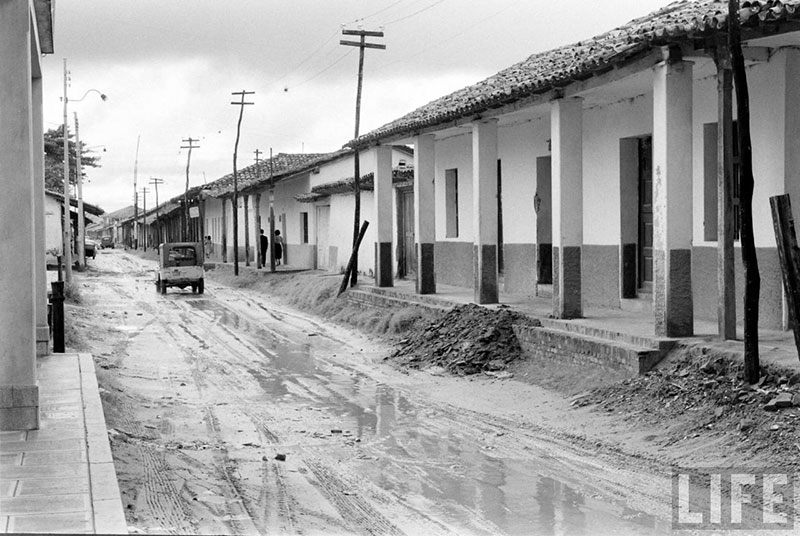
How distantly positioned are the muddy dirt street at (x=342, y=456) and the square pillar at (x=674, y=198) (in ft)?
6.10

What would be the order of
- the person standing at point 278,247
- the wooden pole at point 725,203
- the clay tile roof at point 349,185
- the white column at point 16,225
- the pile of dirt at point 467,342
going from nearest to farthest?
the white column at point 16,225 → the wooden pole at point 725,203 → the pile of dirt at point 467,342 → the clay tile roof at point 349,185 → the person standing at point 278,247

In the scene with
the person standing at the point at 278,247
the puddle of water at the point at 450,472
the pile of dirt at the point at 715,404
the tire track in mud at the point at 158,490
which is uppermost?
the person standing at the point at 278,247

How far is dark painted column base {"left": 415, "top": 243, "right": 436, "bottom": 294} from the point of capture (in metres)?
19.1

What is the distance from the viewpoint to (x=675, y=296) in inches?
420

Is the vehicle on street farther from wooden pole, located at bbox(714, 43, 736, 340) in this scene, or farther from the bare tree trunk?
the bare tree trunk

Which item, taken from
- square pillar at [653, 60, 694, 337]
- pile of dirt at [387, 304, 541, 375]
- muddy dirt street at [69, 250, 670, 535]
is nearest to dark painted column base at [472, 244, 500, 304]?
pile of dirt at [387, 304, 541, 375]

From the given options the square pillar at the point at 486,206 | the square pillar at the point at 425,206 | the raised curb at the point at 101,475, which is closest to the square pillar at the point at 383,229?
the square pillar at the point at 425,206

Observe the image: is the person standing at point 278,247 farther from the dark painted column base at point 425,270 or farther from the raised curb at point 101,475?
the raised curb at point 101,475

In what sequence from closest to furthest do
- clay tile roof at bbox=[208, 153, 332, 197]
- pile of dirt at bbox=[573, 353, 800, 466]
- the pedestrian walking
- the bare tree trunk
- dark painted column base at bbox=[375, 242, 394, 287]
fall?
1. pile of dirt at bbox=[573, 353, 800, 466]
2. the bare tree trunk
3. dark painted column base at bbox=[375, 242, 394, 287]
4. clay tile roof at bbox=[208, 153, 332, 197]
5. the pedestrian walking

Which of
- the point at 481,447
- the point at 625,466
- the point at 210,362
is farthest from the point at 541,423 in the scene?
the point at 210,362

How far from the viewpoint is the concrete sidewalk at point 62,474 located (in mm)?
5078

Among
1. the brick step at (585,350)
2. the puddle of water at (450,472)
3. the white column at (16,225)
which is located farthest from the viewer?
the brick step at (585,350)

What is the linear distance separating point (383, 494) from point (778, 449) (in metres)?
3.04

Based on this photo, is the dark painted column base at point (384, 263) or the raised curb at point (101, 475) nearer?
the raised curb at point (101, 475)
